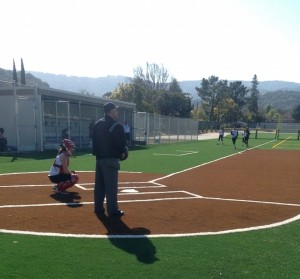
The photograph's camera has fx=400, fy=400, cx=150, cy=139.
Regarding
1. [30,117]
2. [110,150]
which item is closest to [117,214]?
[110,150]

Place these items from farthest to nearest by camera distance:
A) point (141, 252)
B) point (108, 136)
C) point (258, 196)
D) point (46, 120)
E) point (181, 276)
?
1. point (46, 120)
2. point (258, 196)
3. point (108, 136)
4. point (141, 252)
5. point (181, 276)

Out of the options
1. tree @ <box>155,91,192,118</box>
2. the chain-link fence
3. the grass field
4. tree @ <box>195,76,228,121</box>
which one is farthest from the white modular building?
tree @ <box>195,76,228,121</box>

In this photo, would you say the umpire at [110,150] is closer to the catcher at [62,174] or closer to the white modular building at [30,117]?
the catcher at [62,174]

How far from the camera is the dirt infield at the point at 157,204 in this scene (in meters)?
6.74

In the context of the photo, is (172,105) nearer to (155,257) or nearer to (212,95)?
(212,95)

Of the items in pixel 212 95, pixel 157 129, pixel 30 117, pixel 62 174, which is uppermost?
pixel 212 95

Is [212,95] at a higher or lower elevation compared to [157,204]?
higher

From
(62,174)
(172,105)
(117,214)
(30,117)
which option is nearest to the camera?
(117,214)

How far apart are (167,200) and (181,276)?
4.65 meters

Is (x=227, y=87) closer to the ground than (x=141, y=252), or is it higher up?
higher up

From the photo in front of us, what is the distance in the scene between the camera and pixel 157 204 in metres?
8.66

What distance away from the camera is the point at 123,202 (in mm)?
8836

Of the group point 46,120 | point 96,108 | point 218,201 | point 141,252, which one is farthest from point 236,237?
point 96,108

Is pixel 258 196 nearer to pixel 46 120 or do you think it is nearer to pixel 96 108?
pixel 46 120
